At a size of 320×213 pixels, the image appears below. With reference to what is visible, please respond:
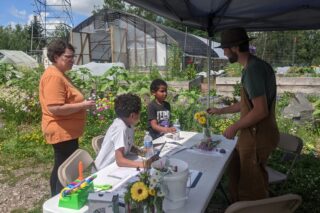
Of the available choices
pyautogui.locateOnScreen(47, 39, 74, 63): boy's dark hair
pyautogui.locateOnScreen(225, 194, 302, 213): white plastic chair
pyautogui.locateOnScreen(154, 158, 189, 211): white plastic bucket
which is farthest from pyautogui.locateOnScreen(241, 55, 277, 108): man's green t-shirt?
pyautogui.locateOnScreen(47, 39, 74, 63): boy's dark hair

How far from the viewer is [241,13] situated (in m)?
4.34

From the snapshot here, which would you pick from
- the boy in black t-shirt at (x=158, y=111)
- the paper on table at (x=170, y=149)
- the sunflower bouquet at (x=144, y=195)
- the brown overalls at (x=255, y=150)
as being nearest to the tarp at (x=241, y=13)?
the boy in black t-shirt at (x=158, y=111)

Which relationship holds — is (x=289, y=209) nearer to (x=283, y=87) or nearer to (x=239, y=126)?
(x=239, y=126)

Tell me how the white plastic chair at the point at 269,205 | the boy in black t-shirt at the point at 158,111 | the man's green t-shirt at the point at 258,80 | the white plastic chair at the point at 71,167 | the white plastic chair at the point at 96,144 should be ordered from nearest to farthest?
the white plastic chair at the point at 269,205 < the white plastic chair at the point at 71,167 < the man's green t-shirt at the point at 258,80 < the white plastic chair at the point at 96,144 < the boy in black t-shirt at the point at 158,111

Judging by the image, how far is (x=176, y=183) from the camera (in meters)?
1.77

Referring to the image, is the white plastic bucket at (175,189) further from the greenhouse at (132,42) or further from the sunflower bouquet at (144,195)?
the greenhouse at (132,42)

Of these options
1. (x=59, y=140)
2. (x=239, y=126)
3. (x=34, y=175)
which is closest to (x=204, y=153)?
(x=239, y=126)

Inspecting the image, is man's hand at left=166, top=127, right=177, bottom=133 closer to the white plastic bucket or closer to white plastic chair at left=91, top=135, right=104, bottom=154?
white plastic chair at left=91, top=135, right=104, bottom=154

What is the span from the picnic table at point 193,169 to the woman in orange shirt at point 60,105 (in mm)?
714

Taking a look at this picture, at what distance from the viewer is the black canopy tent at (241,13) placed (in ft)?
12.6

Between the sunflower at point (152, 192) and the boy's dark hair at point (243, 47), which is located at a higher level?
the boy's dark hair at point (243, 47)

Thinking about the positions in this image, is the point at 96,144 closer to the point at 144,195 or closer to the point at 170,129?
the point at 170,129

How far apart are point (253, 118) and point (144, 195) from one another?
1249 mm

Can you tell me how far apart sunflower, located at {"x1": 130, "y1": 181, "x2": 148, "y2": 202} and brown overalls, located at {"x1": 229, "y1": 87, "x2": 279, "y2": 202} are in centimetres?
132
